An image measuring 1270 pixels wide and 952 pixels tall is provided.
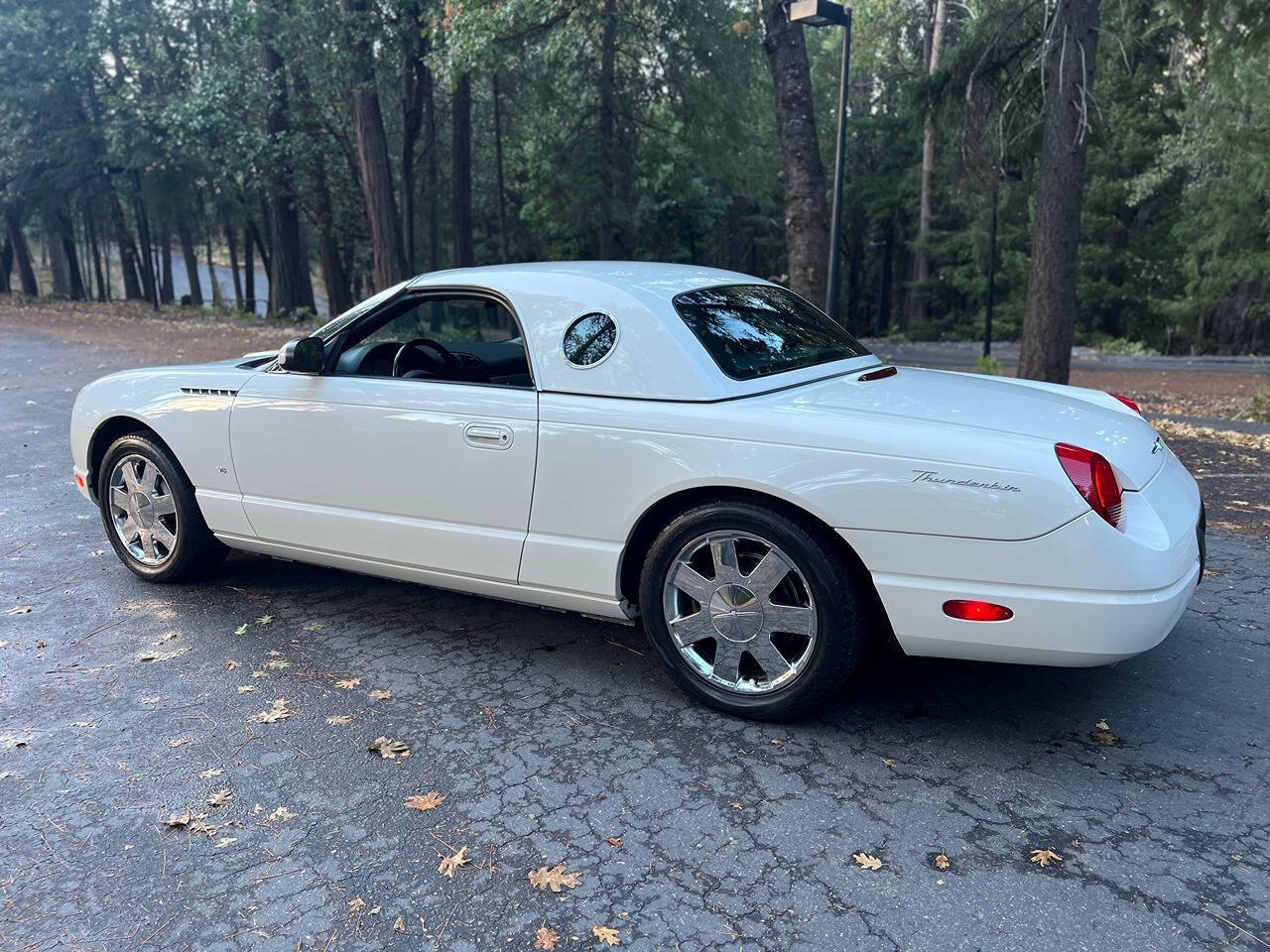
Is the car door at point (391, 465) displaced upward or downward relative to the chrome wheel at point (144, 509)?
upward

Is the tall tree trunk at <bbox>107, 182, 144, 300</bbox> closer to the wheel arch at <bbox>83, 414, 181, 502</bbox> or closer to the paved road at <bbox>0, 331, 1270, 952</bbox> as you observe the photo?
the wheel arch at <bbox>83, 414, 181, 502</bbox>

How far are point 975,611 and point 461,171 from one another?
23.0 metres

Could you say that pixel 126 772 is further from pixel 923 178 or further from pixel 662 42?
pixel 923 178

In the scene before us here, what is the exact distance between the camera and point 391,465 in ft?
13.4

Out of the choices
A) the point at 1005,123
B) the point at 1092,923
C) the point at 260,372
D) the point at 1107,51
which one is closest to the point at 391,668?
the point at 260,372

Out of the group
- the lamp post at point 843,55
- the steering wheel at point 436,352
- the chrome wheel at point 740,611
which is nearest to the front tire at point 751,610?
the chrome wheel at point 740,611

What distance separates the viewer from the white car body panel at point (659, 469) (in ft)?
9.98

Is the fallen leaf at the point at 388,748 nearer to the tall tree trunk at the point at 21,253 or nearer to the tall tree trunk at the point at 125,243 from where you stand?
the tall tree trunk at the point at 125,243

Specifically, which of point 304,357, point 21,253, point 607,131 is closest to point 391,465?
point 304,357

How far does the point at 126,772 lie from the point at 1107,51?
15.6 metres

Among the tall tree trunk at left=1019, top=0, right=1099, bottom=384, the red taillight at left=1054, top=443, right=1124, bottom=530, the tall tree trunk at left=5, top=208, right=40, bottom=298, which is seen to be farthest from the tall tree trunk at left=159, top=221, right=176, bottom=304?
the red taillight at left=1054, top=443, right=1124, bottom=530

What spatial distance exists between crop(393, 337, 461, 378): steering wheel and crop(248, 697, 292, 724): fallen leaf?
1.55 metres

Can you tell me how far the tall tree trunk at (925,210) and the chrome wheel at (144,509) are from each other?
29248 mm

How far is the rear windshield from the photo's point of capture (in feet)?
12.4
